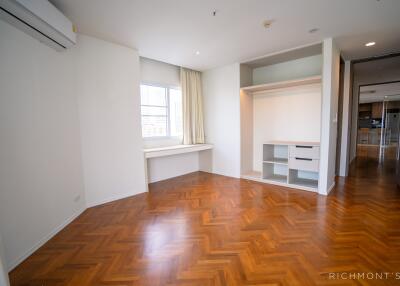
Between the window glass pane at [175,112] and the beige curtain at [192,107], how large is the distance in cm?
17

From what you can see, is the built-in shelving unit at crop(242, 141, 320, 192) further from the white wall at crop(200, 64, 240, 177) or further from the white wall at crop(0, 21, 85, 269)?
the white wall at crop(0, 21, 85, 269)

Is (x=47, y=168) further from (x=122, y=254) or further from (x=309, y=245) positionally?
(x=309, y=245)

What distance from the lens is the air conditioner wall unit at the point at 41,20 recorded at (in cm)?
165

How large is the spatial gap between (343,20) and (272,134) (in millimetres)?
2356

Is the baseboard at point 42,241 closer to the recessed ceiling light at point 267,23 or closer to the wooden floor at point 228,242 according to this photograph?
the wooden floor at point 228,242

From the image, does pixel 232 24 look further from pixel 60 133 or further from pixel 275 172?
pixel 275 172

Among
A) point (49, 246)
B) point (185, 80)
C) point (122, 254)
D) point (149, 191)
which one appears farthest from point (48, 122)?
point (185, 80)

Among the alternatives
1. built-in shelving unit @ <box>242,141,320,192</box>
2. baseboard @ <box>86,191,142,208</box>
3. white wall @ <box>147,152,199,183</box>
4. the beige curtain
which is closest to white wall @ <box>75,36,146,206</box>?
baseboard @ <box>86,191,142,208</box>

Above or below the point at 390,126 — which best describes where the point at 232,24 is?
above

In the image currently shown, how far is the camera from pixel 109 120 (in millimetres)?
3113

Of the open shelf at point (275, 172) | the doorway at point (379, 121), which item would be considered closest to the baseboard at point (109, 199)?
the open shelf at point (275, 172)

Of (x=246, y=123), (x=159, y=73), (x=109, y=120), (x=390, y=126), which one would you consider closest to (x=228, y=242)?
(x=109, y=120)

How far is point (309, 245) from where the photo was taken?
6.42 ft

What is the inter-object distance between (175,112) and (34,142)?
117 inches
